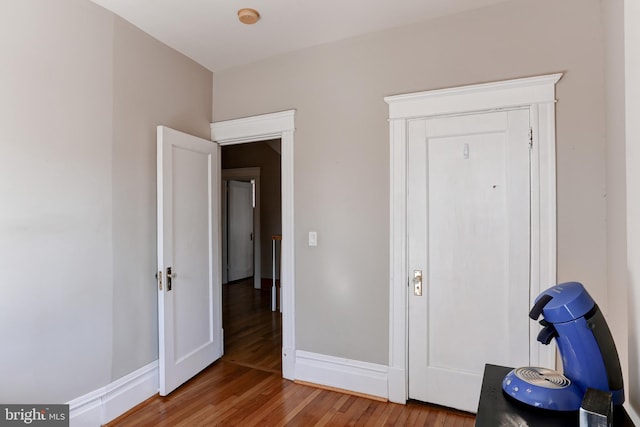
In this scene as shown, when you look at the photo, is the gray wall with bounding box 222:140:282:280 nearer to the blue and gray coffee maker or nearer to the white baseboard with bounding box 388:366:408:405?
the white baseboard with bounding box 388:366:408:405

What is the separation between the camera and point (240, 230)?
274 inches

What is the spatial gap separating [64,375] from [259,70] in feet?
8.59

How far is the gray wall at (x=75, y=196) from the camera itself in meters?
1.86

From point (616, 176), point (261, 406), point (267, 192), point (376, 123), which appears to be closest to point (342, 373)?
point (261, 406)

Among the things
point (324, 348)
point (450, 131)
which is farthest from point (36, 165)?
point (450, 131)

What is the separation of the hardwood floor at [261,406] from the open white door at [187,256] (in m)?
0.16

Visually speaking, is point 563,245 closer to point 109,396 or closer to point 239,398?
point 239,398

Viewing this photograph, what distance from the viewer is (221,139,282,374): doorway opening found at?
5.09 m

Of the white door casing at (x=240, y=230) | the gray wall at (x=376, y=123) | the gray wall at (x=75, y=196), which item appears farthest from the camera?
the white door casing at (x=240, y=230)

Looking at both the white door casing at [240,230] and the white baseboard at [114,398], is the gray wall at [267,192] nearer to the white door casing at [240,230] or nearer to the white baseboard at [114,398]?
the white door casing at [240,230]

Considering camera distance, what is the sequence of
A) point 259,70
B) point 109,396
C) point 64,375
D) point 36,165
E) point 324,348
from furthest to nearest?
point 259,70 → point 324,348 → point 109,396 → point 64,375 → point 36,165

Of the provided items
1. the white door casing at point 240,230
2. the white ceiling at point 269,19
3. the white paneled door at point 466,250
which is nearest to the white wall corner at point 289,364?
the white paneled door at point 466,250

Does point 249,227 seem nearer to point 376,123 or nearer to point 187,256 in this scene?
point 187,256

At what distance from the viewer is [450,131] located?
7.80 ft
